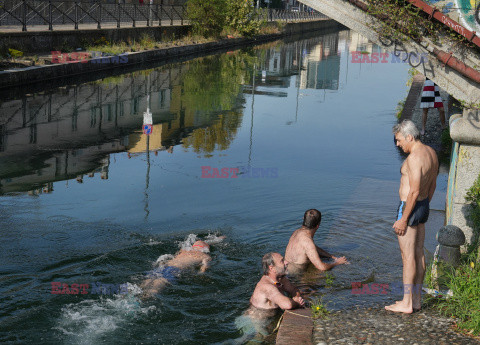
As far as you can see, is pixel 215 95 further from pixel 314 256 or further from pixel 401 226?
pixel 401 226

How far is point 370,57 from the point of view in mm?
50250

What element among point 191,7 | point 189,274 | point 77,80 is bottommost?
point 189,274

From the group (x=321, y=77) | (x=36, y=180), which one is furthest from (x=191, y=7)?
(x=36, y=180)

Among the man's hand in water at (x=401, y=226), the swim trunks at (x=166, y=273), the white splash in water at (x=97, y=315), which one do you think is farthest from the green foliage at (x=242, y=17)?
the man's hand in water at (x=401, y=226)

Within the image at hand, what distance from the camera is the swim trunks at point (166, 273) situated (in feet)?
26.8

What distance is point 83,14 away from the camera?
39906mm

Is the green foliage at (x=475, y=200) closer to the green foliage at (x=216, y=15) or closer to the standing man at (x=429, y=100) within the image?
the standing man at (x=429, y=100)

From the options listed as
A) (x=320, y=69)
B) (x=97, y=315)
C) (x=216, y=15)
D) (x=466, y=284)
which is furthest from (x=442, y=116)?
(x=216, y=15)

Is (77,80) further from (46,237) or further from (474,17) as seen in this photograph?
(474,17)

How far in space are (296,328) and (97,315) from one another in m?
2.14

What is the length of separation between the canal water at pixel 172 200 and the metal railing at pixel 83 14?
8.93 meters

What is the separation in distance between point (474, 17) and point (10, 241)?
6438 millimetres

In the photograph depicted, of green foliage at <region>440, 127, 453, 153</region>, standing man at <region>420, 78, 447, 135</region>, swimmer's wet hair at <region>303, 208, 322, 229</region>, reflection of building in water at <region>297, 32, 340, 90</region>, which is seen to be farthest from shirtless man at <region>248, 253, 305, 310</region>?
reflection of building in water at <region>297, 32, 340, 90</region>

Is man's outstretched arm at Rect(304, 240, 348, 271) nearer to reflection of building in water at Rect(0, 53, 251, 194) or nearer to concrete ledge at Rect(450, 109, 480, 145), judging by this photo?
concrete ledge at Rect(450, 109, 480, 145)
